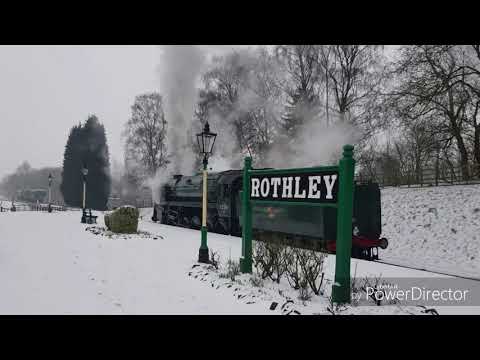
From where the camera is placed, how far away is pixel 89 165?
44000 millimetres

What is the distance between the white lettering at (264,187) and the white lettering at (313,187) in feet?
3.60

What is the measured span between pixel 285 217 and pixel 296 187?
17.7 ft

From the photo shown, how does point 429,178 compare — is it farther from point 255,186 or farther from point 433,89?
point 255,186

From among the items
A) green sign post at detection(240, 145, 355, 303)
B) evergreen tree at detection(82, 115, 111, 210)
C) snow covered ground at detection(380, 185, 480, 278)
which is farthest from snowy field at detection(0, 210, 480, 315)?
evergreen tree at detection(82, 115, 111, 210)

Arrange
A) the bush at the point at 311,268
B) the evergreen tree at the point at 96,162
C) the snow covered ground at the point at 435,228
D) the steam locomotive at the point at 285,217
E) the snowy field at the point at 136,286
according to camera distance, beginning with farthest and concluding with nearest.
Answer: the evergreen tree at the point at 96,162 → the snow covered ground at the point at 435,228 → the steam locomotive at the point at 285,217 → the bush at the point at 311,268 → the snowy field at the point at 136,286

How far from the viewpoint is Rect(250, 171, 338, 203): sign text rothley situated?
5387 millimetres

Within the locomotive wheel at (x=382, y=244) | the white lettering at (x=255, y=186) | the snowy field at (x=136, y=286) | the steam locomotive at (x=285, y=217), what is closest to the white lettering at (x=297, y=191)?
the steam locomotive at (x=285, y=217)

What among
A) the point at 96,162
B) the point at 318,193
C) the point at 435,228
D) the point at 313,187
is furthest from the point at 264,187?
the point at 96,162

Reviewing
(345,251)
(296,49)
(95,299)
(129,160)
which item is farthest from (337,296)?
(129,160)

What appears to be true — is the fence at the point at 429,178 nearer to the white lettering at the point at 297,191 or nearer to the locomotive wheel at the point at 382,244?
the locomotive wheel at the point at 382,244

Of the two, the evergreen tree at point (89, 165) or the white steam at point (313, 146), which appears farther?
the evergreen tree at point (89, 165)

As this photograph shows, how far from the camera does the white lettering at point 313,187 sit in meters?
5.59

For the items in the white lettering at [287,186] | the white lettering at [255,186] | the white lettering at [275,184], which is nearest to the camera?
the white lettering at [287,186]

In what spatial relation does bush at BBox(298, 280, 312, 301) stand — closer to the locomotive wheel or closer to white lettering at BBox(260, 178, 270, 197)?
white lettering at BBox(260, 178, 270, 197)
